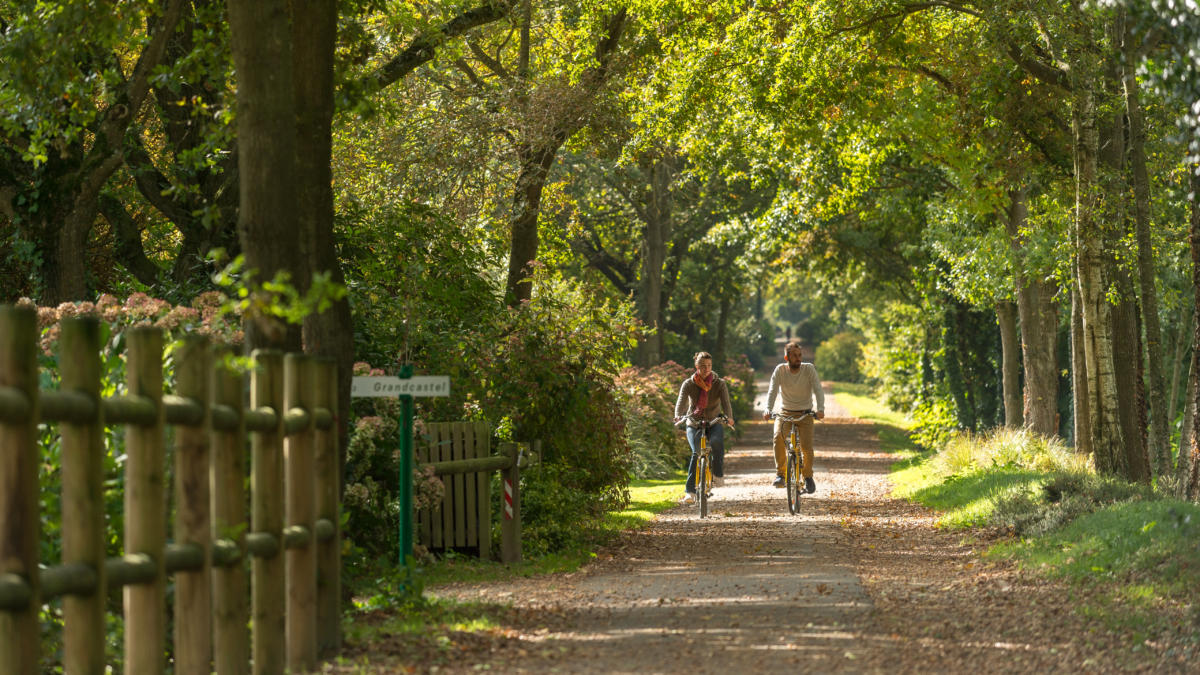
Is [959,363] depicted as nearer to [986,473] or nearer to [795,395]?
[986,473]

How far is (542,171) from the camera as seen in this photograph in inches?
779

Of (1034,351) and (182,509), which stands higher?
(1034,351)

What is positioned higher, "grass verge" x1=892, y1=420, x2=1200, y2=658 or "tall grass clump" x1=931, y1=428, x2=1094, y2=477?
"tall grass clump" x1=931, y1=428, x2=1094, y2=477

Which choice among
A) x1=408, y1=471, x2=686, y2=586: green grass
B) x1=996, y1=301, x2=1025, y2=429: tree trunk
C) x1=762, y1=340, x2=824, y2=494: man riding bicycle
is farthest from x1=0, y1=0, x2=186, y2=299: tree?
x1=996, y1=301, x2=1025, y2=429: tree trunk

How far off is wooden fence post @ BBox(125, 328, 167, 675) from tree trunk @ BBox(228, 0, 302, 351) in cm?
196

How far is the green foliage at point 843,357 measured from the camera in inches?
3349

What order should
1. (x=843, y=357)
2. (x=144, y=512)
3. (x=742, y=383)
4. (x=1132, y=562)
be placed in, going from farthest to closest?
(x=843, y=357) → (x=742, y=383) → (x=1132, y=562) → (x=144, y=512)

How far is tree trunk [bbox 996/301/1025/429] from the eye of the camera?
25.8m

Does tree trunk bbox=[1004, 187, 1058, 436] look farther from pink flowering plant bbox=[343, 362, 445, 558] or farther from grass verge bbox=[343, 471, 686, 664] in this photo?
pink flowering plant bbox=[343, 362, 445, 558]

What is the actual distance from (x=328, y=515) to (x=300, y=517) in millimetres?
387

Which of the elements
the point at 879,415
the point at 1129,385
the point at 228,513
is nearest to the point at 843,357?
the point at 879,415

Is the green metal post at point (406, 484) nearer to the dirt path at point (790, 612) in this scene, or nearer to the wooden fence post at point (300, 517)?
the dirt path at point (790, 612)

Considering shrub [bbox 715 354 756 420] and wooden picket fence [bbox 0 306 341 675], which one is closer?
wooden picket fence [bbox 0 306 341 675]

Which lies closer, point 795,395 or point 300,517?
point 300,517
